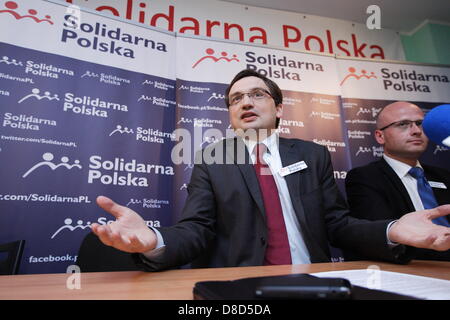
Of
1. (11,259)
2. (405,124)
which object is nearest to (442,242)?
(405,124)

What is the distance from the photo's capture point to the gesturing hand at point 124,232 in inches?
28.4

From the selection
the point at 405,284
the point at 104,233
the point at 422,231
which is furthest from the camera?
the point at 422,231

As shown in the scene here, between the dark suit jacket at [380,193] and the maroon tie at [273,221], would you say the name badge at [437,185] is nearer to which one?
the dark suit jacket at [380,193]

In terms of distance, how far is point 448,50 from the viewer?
133 inches

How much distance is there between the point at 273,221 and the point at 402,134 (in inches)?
56.9

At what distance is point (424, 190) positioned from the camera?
190 centimetres

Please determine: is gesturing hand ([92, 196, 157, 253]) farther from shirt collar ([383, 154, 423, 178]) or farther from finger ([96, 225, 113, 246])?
shirt collar ([383, 154, 423, 178])

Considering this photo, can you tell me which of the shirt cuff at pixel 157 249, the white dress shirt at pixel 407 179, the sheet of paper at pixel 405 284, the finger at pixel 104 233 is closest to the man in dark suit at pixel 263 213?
the shirt cuff at pixel 157 249

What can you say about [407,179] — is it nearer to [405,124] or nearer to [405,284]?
[405,124]

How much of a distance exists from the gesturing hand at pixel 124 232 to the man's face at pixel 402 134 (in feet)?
6.50

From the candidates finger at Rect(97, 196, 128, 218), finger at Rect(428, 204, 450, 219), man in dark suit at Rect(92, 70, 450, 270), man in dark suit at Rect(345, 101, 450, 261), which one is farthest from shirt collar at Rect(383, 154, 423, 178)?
finger at Rect(97, 196, 128, 218)

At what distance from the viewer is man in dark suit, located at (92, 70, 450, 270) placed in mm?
974
